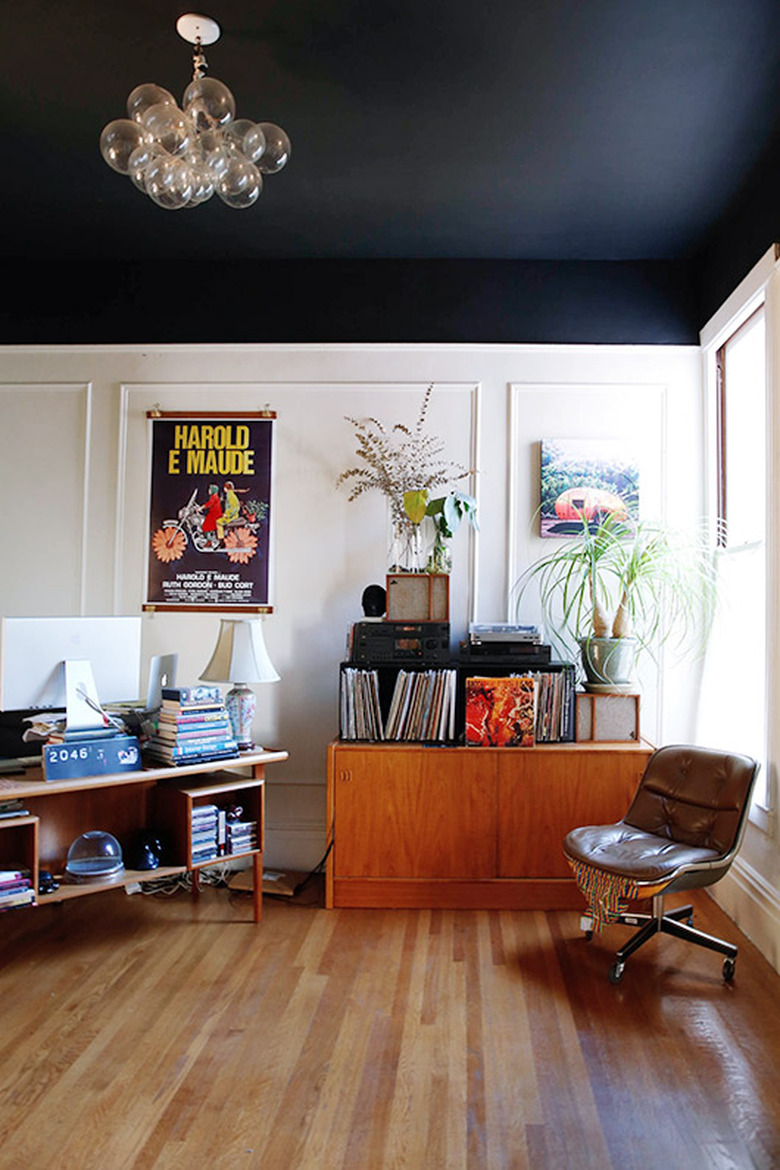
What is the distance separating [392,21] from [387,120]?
543 mm

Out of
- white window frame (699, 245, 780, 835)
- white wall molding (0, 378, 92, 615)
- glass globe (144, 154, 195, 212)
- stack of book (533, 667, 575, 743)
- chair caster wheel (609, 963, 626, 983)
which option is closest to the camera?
glass globe (144, 154, 195, 212)

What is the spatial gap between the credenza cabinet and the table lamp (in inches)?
18.4

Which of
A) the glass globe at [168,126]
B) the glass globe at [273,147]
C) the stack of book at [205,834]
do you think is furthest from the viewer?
the stack of book at [205,834]

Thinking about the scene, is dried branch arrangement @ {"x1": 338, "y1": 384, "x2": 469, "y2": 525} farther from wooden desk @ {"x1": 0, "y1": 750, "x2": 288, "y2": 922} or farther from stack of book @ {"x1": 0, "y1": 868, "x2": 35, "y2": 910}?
stack of book @ {"x1": 0, "y1": 868, "x2": 35, "y2": 910}

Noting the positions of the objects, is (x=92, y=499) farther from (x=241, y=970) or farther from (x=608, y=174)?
(x=608, y=174)

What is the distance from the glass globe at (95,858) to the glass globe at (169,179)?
2.37 m

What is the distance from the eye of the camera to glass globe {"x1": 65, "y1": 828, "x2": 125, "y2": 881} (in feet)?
10.7

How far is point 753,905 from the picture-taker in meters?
3.52

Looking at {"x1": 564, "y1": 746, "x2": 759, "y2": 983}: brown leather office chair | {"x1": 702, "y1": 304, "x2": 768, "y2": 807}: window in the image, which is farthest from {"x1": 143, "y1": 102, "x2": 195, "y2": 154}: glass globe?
{"x1": 564, "y1": 746, "x2": 759, "y2": 983}: brown leather office chair

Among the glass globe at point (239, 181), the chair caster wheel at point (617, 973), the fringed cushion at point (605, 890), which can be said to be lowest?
the chair caster wheel at point (617, 973)

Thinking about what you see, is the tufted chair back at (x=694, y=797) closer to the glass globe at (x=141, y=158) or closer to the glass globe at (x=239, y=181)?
the glass globe at (x=239, y=181)

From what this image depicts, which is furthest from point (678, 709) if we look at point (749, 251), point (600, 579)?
point (749, 251)

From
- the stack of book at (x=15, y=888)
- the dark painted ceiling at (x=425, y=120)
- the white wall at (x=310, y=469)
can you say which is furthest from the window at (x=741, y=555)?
the stack of book at (x=15, y=888)

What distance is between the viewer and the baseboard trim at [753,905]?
10.8 feet
